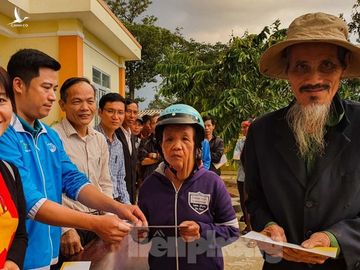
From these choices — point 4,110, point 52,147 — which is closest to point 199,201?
point 52,147

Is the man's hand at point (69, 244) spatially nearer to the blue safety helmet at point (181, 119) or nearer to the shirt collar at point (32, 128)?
the shirt collar at point (32, 128)

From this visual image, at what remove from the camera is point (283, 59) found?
186 cm

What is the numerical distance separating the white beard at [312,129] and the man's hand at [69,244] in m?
1.43

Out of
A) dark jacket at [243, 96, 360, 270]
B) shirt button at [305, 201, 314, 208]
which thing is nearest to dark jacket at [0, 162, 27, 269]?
dark jacket at [243, 96, 360, 270]

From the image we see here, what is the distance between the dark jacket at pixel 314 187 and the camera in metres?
1.50

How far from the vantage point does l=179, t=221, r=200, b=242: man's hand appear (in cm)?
185

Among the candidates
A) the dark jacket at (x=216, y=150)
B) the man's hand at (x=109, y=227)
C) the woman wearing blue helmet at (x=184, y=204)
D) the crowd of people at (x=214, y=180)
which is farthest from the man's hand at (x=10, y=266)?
the dark jacket at (x=216, y=150)

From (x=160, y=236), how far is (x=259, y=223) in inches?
21.7

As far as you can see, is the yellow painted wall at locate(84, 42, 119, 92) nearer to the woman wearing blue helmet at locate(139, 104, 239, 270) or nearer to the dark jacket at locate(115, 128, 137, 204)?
the dark jacket at locate(115, 128, 137, 204)

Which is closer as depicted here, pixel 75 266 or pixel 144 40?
pixel 75 266

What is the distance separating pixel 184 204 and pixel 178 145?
31 centimetres

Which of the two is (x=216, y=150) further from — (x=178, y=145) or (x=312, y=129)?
(x=312, y=129)

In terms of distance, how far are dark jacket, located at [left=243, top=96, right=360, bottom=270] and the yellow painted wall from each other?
7.53 m

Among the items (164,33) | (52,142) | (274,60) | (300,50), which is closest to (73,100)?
(52,142)
